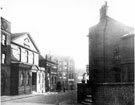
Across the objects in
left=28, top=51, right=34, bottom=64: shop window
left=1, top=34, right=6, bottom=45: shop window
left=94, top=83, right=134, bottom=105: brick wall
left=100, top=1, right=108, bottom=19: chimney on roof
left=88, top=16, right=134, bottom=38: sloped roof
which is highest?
left=100, top=1, right=108, bottom=19: chimney on roof

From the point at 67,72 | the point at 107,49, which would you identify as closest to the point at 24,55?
the point at 107,49

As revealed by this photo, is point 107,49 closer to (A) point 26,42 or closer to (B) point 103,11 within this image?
(B) point 103,11

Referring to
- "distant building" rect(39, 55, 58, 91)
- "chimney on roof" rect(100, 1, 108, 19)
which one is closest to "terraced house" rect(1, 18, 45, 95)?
"distant building" rect(39, 55, 58, 91)

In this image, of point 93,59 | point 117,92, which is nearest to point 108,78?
point 93,59

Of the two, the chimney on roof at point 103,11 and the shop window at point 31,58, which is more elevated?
the chimney on roof at point 103,11

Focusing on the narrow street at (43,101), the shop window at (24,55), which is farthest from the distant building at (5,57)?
the shop window at (24,55)

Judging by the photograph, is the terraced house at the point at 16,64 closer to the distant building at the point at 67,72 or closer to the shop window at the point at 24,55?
the shop window at the point at 24,55

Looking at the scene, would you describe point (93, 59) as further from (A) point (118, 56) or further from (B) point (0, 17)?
(B) point (0, 17)

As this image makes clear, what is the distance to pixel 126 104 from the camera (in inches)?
456

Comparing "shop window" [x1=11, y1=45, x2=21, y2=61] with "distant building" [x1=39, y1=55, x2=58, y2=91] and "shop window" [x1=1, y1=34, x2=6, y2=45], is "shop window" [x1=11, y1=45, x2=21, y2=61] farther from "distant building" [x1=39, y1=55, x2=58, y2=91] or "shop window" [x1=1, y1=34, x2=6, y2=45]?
"distant building" [x1=39, y1=55, x2=58, y2=91]

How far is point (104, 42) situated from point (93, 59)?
3.34 metres

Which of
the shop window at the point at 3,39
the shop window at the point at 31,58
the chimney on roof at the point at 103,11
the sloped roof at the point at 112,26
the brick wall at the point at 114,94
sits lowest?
the brick wall at the point at 114,94

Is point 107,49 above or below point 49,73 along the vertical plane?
above

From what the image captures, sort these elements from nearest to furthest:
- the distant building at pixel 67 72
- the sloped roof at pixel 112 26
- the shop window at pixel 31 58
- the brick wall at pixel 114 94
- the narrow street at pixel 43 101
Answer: the brick wall at pixel 114 94 → the narrow street at pixel 43 101 → the sloped roof at pixel 112 26 → the shop window at pixel 31 58 → the distant building at pixel 67 72
